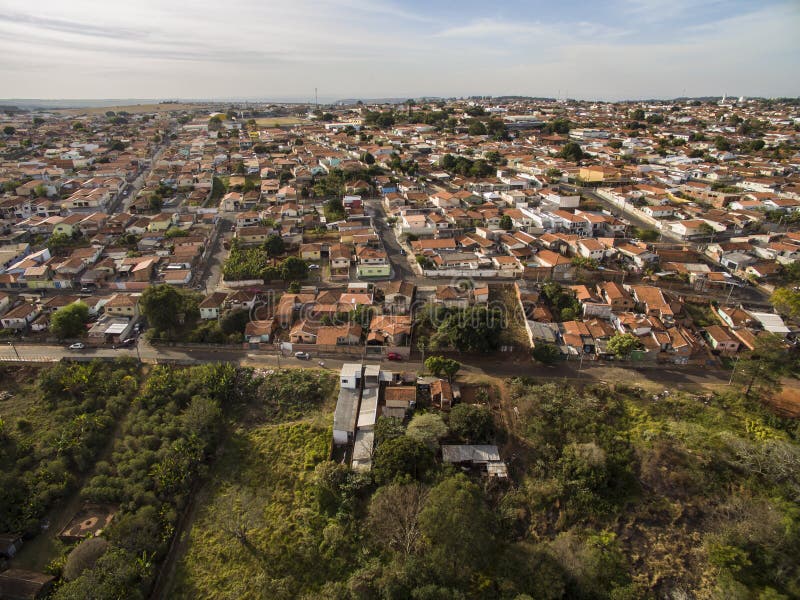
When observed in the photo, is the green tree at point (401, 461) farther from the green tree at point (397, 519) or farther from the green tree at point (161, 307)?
the green tree at point (161, 307)

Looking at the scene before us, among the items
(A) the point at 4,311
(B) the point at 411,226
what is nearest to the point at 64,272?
(A) the point at 4,311

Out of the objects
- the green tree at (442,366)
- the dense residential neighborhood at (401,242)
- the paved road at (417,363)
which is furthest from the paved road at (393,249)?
the green tree at (442,366)

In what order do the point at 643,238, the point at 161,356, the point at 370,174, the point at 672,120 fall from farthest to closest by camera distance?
the point at 672,120
the point at 370,174
the point at 643,238
the point at 161,356

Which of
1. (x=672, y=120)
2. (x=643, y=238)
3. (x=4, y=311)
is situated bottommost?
(x=4, y=311)

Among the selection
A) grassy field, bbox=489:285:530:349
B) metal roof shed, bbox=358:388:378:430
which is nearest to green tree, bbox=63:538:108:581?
metal roof shed, bbox=358:388:378:430

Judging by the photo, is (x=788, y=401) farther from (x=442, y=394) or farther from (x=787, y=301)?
(x=442, y=394)

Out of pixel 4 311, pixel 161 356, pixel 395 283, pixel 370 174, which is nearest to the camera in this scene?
pixel 161 356

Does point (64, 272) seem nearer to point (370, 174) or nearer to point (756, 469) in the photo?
point (370, 174)

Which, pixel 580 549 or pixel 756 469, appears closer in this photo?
pixel 580 549
